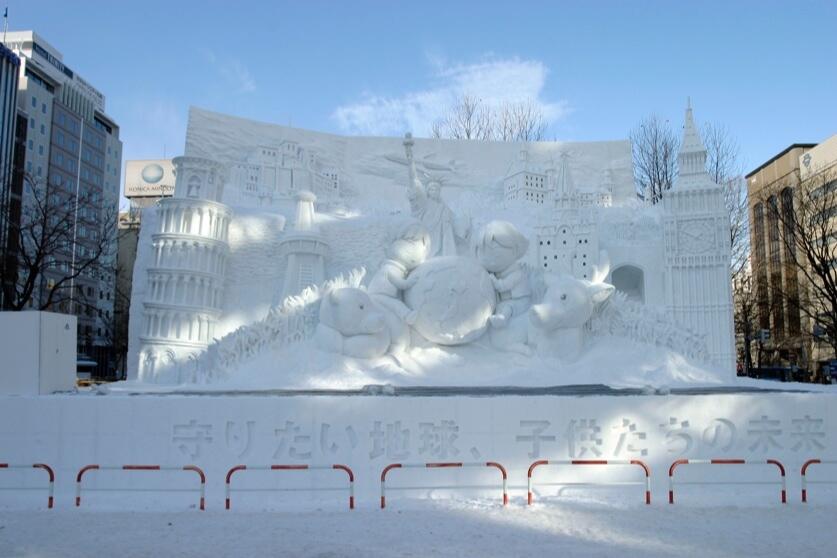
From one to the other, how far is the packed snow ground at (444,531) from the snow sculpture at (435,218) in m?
7.30

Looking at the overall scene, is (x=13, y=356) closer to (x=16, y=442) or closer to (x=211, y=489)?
(x=16, y=442)

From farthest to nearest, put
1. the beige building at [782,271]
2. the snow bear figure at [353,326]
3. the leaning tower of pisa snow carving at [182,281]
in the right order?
the beige building at [782,271]
the leaning tower of pisa snow carving at [182,281]
the snow bear figure at [353,326]

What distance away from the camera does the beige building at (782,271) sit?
34.6 meters

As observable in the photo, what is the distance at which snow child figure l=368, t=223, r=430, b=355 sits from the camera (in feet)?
41.3

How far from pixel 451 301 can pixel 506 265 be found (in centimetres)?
165

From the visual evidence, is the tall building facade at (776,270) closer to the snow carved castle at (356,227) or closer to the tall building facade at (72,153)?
the snow carved castle at (356,227)

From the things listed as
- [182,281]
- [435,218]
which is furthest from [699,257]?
[182,281]

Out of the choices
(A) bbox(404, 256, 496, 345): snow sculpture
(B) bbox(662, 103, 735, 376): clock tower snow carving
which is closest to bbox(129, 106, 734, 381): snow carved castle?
(B) bbox(662, 103, 735, 376): clock tower snow carving

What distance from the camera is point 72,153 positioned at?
50.9 m

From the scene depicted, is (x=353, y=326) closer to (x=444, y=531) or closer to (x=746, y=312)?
(x=444, y=531)

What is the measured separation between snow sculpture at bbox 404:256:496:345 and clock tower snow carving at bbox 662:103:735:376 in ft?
41.7

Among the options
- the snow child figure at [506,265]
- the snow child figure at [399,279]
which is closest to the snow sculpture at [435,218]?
the snow child figure at [399,279]

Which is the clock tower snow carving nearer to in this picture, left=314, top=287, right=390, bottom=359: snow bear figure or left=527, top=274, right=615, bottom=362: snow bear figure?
left=527, top=274, right=615, bottom=362: snow bear figure

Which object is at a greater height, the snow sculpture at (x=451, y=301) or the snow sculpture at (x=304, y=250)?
the snow sculpture at (x=304, y=250)
